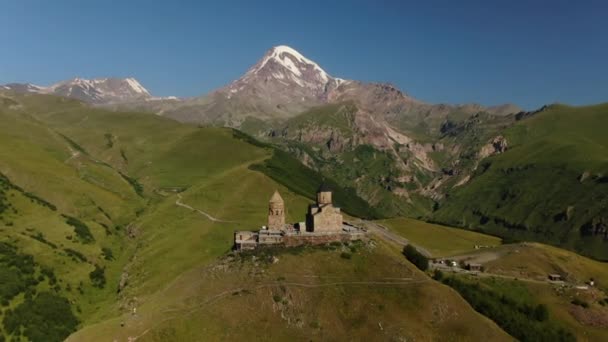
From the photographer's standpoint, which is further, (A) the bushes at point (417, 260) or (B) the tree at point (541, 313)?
(A) the bushes at point (417, 260)

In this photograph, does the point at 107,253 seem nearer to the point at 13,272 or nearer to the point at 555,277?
the point at 13,272

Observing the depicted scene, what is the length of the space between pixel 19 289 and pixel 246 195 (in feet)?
250

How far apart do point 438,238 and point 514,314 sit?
247 feet

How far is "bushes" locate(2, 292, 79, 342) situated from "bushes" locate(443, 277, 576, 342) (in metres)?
70.5

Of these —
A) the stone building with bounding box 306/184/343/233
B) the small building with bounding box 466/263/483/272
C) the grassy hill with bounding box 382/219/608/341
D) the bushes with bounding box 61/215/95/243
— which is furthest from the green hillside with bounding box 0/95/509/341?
the small building with bounding box 466/263/483/272

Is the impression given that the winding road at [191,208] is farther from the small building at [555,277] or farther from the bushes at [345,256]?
the small building at [555,277]

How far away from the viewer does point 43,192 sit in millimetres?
150750

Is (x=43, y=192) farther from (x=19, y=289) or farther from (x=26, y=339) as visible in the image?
(x=26, y=339)

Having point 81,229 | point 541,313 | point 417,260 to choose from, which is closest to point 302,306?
point 417,260

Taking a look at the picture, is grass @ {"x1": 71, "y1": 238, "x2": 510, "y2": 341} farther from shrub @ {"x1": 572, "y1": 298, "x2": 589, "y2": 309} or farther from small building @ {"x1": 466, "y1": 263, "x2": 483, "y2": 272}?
small building @ {"x1": 466, "y1": 263, "x2": 483, "y2": 272}

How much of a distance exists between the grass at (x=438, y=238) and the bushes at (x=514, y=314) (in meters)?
43.3

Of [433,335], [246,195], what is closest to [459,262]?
[433,335]

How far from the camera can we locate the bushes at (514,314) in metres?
91.6

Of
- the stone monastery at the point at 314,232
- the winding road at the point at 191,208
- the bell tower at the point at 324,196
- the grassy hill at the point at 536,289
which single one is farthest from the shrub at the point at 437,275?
the winding road at the point at 191,208
